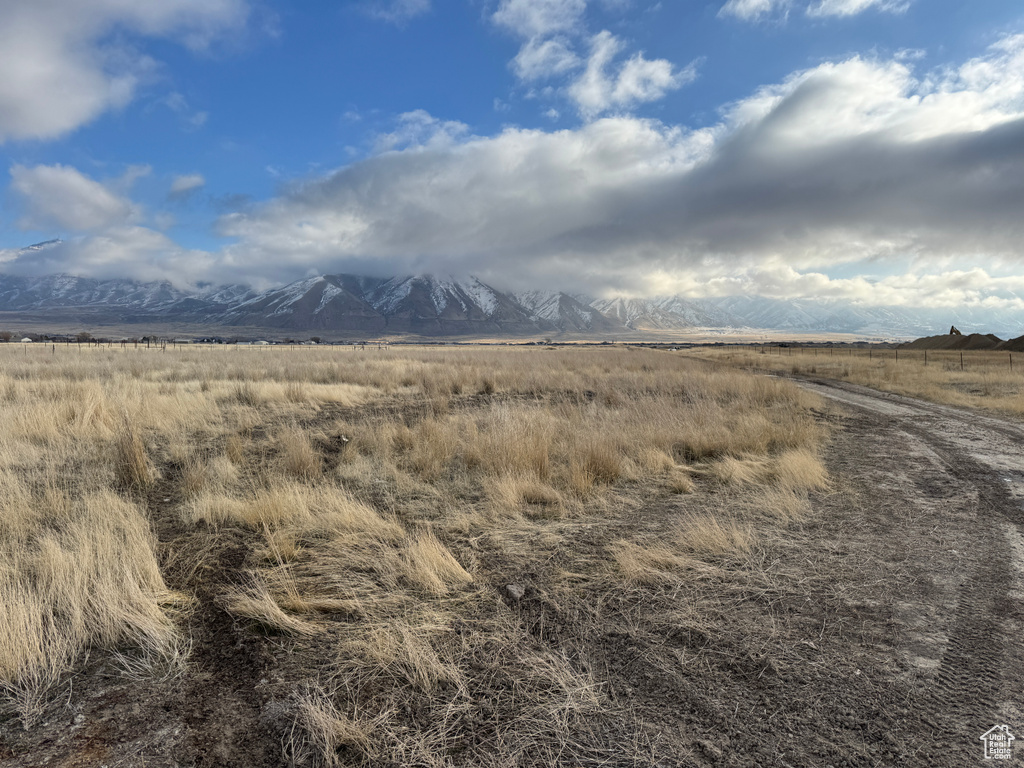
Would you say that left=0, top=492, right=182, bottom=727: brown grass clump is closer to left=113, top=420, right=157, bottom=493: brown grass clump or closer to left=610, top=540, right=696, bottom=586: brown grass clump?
left=113, top=420, right=157, bottom=493: brown grass clump

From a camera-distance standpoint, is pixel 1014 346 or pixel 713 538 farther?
pixel 1014 346

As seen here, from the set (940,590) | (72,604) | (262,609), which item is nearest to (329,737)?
(262,609)

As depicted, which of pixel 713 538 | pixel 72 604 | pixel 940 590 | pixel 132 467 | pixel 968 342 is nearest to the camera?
pixel 72 604

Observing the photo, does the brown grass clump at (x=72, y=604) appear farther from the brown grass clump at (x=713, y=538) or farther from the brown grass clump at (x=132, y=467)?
the brown grass clump at (x=713, y=538)

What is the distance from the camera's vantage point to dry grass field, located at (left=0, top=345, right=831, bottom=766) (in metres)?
2.32

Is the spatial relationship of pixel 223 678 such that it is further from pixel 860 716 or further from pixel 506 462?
pixel 506 462

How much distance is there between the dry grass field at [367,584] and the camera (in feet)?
7.63

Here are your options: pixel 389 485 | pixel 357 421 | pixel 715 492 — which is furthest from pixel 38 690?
pixel 357 421

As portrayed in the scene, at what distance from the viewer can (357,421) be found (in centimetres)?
1124

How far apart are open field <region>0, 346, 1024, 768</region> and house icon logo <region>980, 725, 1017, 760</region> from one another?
0.08 meters

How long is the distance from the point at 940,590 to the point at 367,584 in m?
4.31

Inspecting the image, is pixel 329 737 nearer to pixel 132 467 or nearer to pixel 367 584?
pixel 367 584

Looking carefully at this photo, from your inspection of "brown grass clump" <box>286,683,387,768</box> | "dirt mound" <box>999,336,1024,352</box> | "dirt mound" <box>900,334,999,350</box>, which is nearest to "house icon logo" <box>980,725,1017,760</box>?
"brown grass clump" <box>286,683,387,768</box>

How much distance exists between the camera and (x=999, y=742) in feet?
7.32
